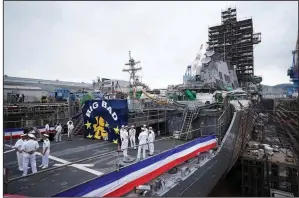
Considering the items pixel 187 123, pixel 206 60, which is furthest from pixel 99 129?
pixel 206 60

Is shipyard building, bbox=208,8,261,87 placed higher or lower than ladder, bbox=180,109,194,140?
higher

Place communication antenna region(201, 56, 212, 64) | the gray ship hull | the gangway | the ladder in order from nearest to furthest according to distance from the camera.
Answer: the gray ship hull < the ladder < the gangway < communication antenna region(201, 56, 212, 64)

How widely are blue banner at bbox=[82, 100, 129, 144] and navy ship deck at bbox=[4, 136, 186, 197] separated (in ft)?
1.79

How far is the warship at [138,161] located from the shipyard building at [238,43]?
25606 millimetres

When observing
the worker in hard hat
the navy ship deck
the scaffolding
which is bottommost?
the scaffolding

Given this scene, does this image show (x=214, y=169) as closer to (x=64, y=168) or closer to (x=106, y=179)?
(x=106, y=179)

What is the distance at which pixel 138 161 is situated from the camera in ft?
19.3

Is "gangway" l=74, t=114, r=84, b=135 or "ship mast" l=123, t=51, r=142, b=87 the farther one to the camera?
"ship mast" l=123, t=51, r=142, b=87

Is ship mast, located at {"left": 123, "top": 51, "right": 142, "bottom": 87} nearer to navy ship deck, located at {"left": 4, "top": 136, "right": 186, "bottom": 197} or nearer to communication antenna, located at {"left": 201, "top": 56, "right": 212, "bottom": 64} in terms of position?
communication antenna, located at {"left": 201, "top": 56, "right": 212, "bottom": 64}

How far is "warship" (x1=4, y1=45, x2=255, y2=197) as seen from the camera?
5344 millimetres

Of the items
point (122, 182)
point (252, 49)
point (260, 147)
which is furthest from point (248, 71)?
point (122, 182)

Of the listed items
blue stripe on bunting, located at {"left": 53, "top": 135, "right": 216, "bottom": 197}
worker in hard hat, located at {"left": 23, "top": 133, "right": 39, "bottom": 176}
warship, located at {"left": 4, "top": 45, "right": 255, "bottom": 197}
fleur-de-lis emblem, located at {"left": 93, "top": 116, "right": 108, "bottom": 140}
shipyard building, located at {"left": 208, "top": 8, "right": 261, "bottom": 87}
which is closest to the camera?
blue stripe on bunting, located at {"left": 53, "top": 135, "right": 216, "bottom": 197}

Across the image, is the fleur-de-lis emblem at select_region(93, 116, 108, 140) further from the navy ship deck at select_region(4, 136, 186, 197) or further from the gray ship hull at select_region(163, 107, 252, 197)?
the gray ship hull at select_region(163, 107, 252, 197)

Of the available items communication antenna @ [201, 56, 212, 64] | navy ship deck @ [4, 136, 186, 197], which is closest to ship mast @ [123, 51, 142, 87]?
communication antenna @ [201, 56, 212, 64]
